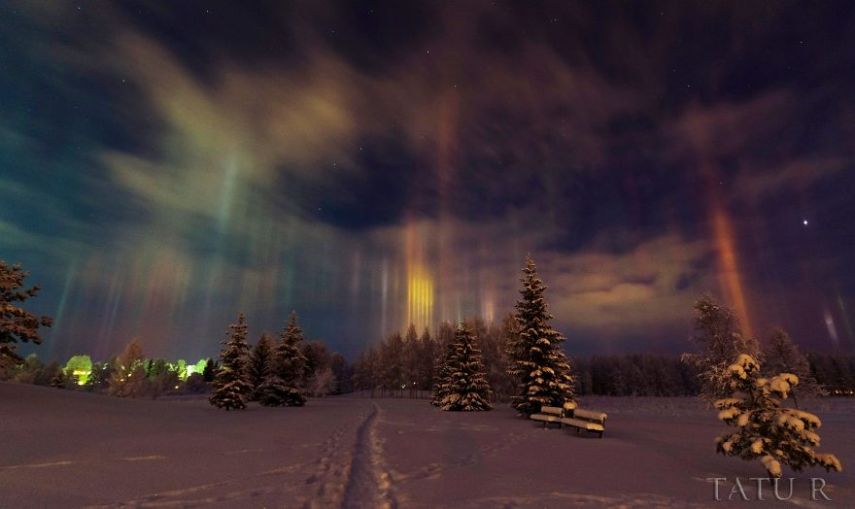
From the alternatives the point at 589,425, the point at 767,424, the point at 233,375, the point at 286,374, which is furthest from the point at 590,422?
the point at 286,374

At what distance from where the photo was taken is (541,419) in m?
18.2

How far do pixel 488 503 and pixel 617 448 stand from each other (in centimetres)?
800

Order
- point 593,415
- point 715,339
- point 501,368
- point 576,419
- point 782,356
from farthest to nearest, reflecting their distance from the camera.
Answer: point 501,368 < point 782,356 < point 715,339 < point 576,419 < point 593,415

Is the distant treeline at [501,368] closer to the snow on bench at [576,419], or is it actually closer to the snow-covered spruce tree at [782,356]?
the snow-covered spruce tree at [782,356]

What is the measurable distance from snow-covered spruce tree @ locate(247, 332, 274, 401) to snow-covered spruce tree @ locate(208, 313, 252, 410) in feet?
35.1

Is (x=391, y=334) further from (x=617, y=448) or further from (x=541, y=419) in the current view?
(x=617, y=448)

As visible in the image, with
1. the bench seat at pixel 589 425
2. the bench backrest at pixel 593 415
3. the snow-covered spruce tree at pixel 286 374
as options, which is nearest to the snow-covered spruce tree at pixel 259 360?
the snow-covered spruce tree at pixel 286 374

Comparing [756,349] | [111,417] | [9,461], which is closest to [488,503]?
[9,461]

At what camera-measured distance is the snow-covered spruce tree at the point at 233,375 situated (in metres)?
30.5

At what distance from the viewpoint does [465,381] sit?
113 feet

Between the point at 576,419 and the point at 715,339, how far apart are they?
1988cm

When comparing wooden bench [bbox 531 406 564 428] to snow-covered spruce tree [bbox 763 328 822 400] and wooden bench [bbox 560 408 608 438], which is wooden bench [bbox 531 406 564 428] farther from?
snow-covered spruce tree [bbox 763 328 822 400]

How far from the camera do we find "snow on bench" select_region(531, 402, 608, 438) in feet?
48.2

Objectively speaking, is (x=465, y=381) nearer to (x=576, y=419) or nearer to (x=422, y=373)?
(x=576, y=419)
